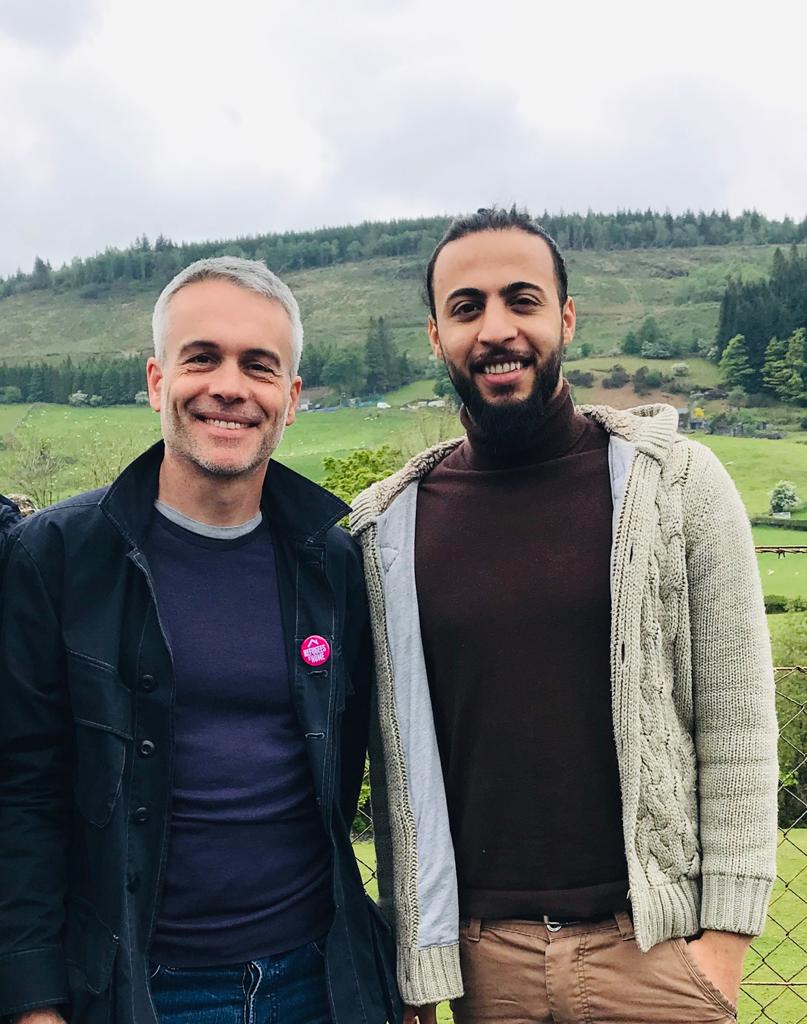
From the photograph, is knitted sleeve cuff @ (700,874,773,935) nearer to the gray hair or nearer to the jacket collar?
the jacket collar

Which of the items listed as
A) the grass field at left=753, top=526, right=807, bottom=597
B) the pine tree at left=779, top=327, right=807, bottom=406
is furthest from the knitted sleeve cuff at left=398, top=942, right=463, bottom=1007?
the pine tree at left=779, top=327, right=807, bottom=406

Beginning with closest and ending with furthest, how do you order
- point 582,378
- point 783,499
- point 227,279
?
1. point 227,279
2. point 783,499
3. point 582,378

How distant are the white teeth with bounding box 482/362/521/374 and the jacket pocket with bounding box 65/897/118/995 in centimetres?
157

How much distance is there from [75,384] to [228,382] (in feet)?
374

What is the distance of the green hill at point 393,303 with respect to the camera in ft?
413

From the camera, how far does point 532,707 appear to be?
97.2 inches

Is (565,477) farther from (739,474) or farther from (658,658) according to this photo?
(739,474)

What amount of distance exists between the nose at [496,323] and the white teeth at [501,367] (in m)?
0.06

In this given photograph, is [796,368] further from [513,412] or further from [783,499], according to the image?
[513,412]

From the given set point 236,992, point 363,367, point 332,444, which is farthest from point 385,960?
point 363,367

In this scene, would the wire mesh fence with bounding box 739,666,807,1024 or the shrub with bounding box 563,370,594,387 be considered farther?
the shrub with bounding box 563,370,594,387

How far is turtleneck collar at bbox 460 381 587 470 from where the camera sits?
267 centimetres

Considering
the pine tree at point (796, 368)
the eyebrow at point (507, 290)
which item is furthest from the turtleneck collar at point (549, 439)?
the pine tree at point (796, 368)

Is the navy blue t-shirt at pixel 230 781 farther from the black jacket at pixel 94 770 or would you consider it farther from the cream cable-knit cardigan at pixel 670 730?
the cream cable-knit cardigan at pixel 670 730
